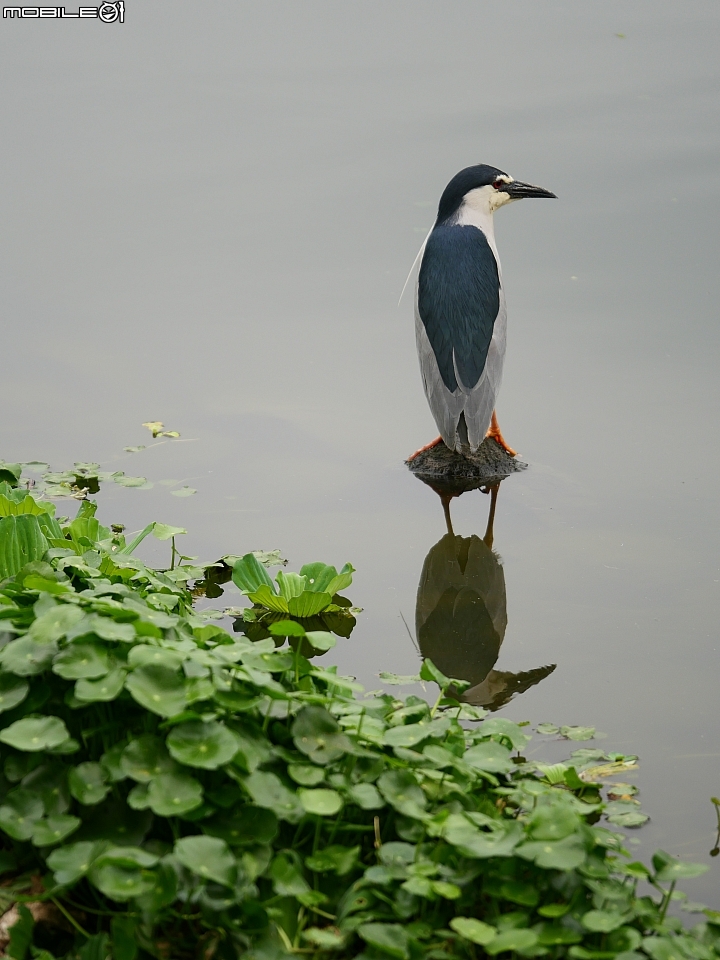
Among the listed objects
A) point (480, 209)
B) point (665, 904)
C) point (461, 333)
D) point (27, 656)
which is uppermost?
point (480, 209)

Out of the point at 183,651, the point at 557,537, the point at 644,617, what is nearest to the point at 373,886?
the point at 183,651

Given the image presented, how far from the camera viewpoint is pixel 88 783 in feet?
5.40

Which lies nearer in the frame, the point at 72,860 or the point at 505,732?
the point at 72,860

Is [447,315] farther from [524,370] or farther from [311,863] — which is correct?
[311,863]

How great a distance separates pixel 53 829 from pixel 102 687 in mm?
220

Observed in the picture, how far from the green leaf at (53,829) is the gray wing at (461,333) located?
242cm

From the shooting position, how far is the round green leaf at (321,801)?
Answer: 1.64m

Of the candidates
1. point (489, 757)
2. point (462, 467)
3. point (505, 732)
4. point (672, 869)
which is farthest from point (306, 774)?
point (462, 467)

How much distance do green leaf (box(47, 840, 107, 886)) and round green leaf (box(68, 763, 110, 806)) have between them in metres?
0.07

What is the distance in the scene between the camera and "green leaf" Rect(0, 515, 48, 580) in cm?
255

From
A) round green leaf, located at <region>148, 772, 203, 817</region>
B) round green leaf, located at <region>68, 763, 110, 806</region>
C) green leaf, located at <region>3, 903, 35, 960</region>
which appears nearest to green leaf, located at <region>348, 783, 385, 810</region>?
round green leaf, located at <region>148, 772, 203, 817</region>

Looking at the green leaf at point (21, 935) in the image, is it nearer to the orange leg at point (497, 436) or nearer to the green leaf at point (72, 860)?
the green leaf at point (72, 860)

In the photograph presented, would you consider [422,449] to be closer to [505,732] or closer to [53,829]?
[505,732]

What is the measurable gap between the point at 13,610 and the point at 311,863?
71 centimetres
